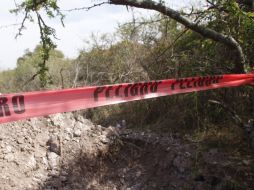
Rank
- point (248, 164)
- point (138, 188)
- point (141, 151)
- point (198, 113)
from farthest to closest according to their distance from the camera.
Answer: point (198, 113)
point (141, 151)
point (138, 188)
point (248, 164)

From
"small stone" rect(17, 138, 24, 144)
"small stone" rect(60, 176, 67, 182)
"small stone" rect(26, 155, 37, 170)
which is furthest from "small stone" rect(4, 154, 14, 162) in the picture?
"small stone" rect(60, 176, 67, 182)

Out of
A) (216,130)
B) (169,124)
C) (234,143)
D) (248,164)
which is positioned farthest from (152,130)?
(248,164)

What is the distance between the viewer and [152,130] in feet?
31.3

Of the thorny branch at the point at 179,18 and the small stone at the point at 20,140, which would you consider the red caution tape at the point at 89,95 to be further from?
the small stone at the point at 20,140

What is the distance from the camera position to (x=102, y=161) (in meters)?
7.27

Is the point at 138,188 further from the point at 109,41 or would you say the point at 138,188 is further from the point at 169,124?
the point at 109,41

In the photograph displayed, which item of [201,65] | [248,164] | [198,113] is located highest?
[201,65]

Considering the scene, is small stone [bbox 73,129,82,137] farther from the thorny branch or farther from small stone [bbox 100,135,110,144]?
the thorny branch

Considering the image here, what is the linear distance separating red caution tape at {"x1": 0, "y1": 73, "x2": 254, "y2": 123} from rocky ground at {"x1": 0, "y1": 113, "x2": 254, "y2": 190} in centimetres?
152

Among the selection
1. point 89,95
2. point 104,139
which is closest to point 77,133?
point 104,139

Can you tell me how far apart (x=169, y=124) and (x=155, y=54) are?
7.67ft

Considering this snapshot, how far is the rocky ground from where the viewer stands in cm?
625

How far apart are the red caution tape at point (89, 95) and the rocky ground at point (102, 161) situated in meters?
1.52

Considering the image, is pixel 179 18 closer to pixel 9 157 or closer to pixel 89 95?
pixel 89 95
